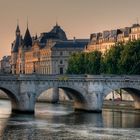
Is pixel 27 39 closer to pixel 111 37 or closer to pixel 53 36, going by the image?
pixel 53 36

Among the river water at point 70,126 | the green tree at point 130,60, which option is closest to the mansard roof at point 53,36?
the green tree at point 130,60

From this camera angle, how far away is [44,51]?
543ft

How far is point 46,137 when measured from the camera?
230 feet

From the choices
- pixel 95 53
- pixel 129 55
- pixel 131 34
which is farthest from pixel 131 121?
pixel 131 34

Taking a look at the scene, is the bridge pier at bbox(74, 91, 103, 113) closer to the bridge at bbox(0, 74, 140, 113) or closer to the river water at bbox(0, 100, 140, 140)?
the bridge at bbox(0, 74, 140, 113)

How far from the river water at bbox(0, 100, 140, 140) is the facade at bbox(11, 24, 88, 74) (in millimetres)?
63606

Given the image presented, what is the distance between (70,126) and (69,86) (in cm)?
1465

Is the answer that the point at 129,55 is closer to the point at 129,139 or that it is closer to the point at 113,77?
the point at 113,77

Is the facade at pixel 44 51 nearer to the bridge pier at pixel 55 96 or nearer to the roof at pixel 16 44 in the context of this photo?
the roof at pixel 16 44

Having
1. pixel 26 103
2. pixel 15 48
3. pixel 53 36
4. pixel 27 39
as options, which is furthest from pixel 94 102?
pixel 15 48

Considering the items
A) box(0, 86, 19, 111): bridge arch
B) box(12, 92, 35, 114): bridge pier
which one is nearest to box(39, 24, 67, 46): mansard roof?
box(0, 86, 19, 111): bridge arch

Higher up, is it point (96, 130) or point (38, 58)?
point (38, 58)

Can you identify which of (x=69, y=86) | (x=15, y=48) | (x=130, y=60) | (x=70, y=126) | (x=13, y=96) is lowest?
(x=70, y=126)

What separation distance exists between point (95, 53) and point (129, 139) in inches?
2194
